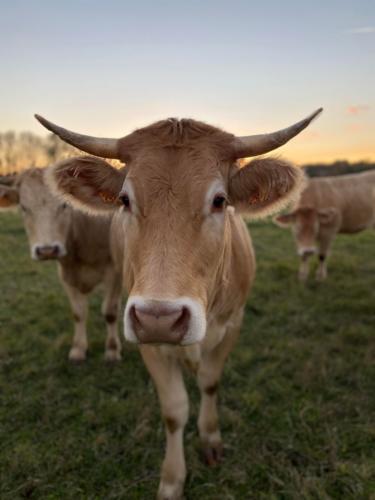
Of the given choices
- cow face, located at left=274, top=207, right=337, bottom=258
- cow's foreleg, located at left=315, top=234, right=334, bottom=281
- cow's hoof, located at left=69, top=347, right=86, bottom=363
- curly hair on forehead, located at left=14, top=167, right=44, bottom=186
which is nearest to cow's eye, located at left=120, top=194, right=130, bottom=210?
curly hair on forehead, located at left=14, top=167, right=44, bottom=186

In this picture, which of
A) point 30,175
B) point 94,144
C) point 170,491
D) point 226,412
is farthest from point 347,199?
point 94,144

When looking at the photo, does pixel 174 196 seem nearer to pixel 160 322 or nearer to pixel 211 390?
pixel 160 322

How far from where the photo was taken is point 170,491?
294 centimetres

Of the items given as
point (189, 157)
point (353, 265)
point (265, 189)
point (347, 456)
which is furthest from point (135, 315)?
point (353, 265)

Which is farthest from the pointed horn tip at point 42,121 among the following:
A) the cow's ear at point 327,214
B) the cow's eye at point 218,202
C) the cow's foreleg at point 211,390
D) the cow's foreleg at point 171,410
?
the cow's ear at point 327,214

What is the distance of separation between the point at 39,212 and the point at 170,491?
284 centimetres

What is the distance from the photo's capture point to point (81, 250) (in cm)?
476

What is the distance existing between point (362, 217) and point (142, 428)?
284 inches

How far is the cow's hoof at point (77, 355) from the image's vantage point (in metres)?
4.80

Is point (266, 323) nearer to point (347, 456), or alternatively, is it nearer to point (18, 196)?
point (347, 456)

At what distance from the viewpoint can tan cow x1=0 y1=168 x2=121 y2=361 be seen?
172 inches

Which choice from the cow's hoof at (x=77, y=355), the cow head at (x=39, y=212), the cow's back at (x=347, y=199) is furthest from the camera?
the cow's back at (x=347, y=199)

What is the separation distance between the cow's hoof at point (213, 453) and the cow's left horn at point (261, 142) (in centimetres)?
222

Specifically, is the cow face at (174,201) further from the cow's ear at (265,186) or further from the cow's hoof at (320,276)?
the cow's hoof at (320,276)
